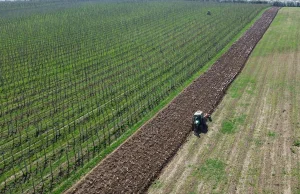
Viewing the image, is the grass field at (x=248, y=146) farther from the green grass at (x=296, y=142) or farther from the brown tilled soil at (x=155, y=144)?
the brown tilled soil at (x=155, y=144)

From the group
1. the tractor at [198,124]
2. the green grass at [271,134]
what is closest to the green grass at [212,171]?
the tractor at [198,124]

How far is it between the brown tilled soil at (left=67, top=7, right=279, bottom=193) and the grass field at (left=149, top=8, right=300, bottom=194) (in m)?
0.78

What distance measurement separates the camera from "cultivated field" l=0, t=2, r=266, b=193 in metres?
21.1

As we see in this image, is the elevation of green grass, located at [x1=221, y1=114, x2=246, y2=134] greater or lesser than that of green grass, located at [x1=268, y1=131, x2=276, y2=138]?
greater

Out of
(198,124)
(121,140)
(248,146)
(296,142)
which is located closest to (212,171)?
(248,146)

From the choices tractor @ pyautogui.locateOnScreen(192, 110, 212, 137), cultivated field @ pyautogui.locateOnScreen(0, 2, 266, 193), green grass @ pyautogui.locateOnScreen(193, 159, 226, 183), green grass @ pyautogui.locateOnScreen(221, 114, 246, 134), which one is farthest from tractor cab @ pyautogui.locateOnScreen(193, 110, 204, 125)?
cultivated field @ pyautogui.locateOnScreen(0, 2, 266, 193)

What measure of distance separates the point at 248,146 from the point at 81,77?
1968cm

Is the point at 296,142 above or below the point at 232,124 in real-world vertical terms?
below

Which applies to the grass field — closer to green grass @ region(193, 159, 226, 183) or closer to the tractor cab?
green grass @ region(193, 159, 226, 183)

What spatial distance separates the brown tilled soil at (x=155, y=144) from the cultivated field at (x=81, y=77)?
140cm

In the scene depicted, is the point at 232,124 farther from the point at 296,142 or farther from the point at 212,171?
the point at 212,171

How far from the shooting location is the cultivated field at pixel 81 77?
829 inches

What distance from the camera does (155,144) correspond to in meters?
22.3

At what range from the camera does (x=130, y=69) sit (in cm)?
3675
